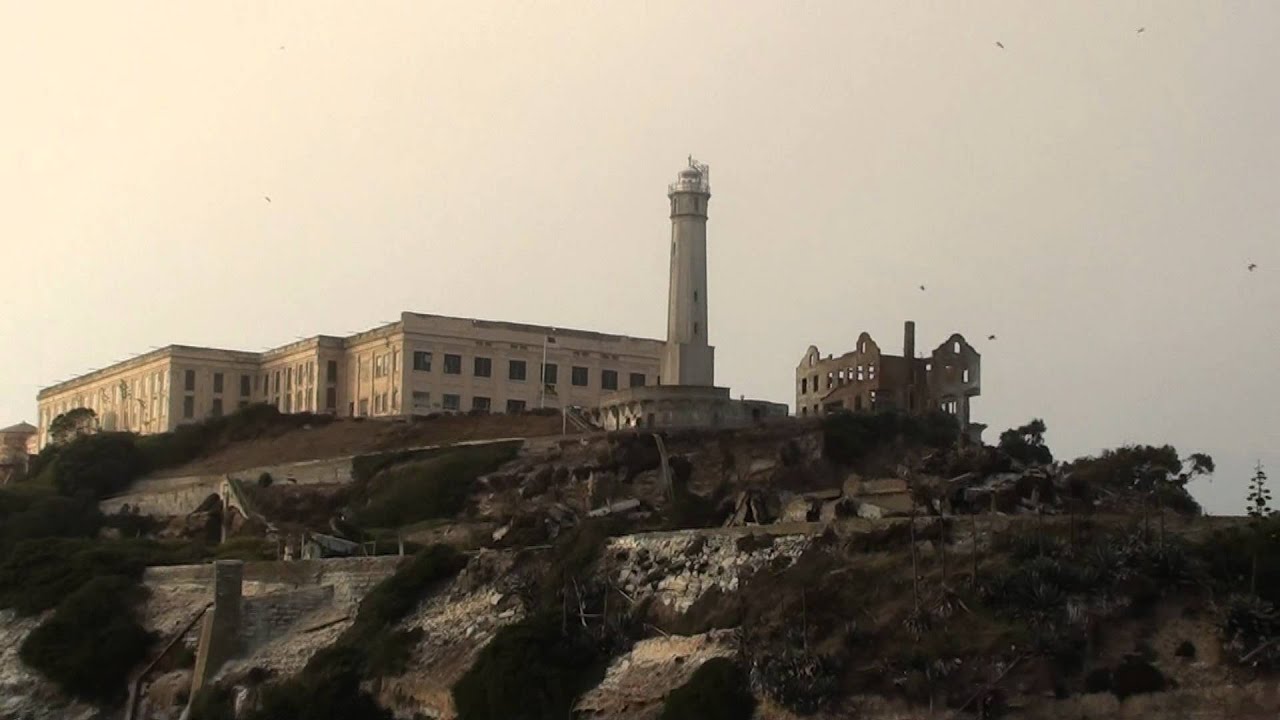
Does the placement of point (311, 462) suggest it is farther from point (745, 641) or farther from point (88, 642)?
point (745, 641)

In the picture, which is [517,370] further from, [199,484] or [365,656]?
[365,656]

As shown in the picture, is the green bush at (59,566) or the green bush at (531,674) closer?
the green bush at (531,674)

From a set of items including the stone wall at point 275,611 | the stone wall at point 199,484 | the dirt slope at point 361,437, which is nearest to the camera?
the stone wall at point 275,611

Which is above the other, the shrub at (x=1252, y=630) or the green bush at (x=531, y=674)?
the shrub at (x=1252, y=630)

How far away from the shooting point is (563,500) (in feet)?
287

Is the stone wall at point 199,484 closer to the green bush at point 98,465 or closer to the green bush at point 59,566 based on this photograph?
the green bush at point 98,465

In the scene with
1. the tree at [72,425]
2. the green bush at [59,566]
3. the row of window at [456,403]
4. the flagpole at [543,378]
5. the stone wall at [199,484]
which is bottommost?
the green bush at [59,566]

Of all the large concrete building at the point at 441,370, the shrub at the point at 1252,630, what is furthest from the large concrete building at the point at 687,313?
the shrub at the point at 1252,630

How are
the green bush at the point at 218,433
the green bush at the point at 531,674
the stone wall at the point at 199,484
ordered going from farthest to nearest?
the green bush at the point at 218,433
the stone wall at the point at 199,484
the green bush at the point at 531,674

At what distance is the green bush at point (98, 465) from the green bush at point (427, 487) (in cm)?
1789

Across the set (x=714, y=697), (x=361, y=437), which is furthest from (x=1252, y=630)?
(x=361, y=437)

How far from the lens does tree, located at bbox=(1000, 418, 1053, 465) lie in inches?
3423

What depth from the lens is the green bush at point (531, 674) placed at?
2211 inches

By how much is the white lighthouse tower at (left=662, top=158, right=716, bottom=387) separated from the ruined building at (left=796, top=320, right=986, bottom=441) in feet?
21.4
